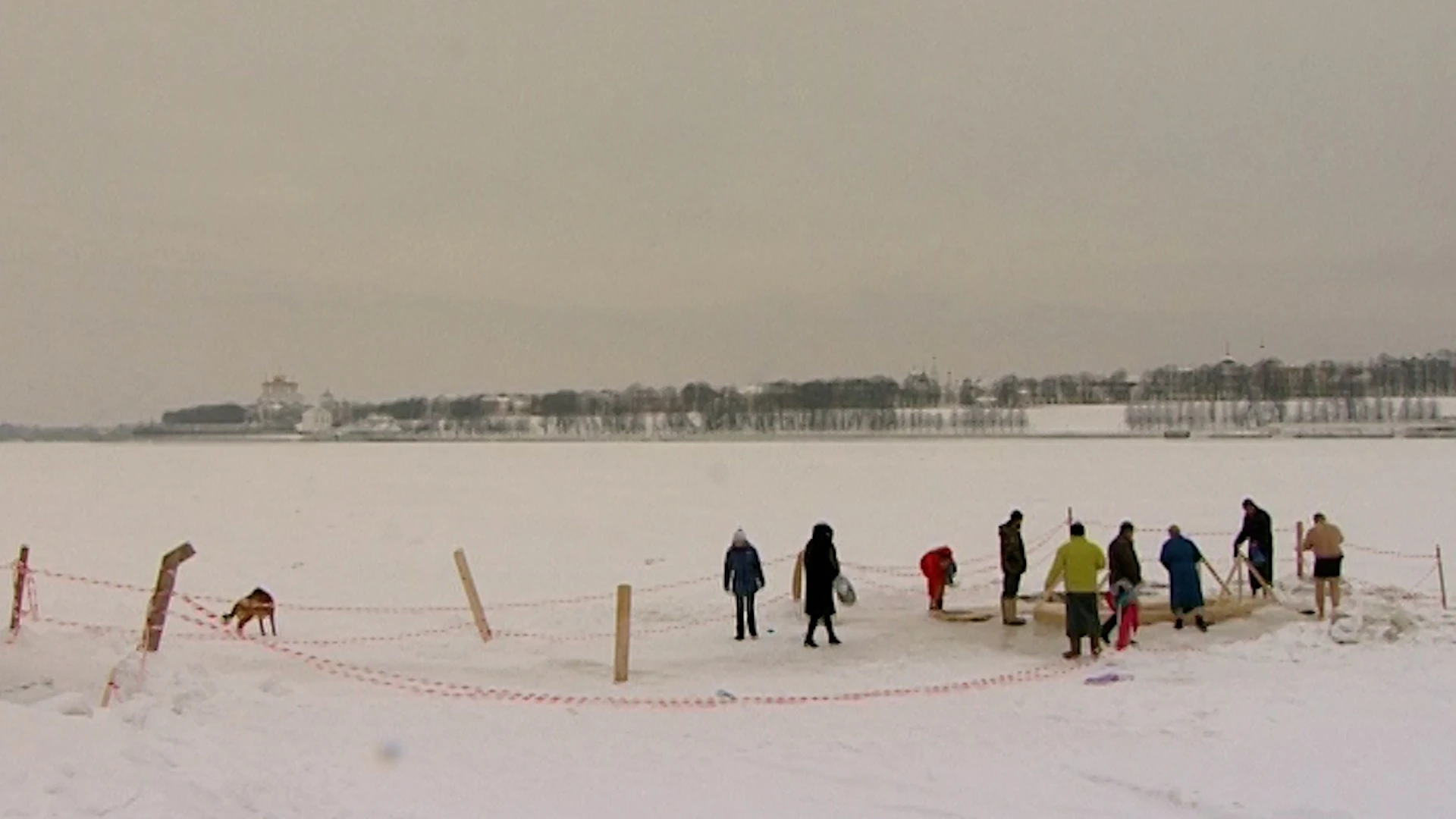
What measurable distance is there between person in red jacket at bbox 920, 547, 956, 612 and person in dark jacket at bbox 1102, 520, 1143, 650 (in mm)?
2455

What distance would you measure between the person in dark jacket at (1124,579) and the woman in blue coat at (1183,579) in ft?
2.39

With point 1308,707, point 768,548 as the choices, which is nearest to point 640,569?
point 768,548

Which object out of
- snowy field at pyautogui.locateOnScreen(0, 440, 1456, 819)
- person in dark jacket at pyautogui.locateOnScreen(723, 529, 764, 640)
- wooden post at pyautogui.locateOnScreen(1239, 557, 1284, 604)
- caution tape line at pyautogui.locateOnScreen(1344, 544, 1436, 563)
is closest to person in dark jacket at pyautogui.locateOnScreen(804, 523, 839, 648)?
snowy field at pyautogui.locateOnScreen(0, 440, 1456, 819)

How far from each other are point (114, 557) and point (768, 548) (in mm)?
14370

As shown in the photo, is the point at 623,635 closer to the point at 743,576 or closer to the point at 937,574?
the point at 743,576

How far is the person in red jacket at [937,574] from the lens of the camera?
15.2 m

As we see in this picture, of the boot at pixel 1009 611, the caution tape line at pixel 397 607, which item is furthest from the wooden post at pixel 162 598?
the boot at pixel 1009 611

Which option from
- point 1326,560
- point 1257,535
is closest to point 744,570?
point 1326,560

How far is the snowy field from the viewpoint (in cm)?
723

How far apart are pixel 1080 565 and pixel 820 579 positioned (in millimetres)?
2999

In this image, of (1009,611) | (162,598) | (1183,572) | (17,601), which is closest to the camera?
(162,598)

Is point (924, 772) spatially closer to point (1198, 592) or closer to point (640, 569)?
point (1198, 592)

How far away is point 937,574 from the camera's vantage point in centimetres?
1517

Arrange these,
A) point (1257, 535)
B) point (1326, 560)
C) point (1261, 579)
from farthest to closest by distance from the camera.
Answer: point (1257, 535) < point (1261, 579) < point (1326, 560)
